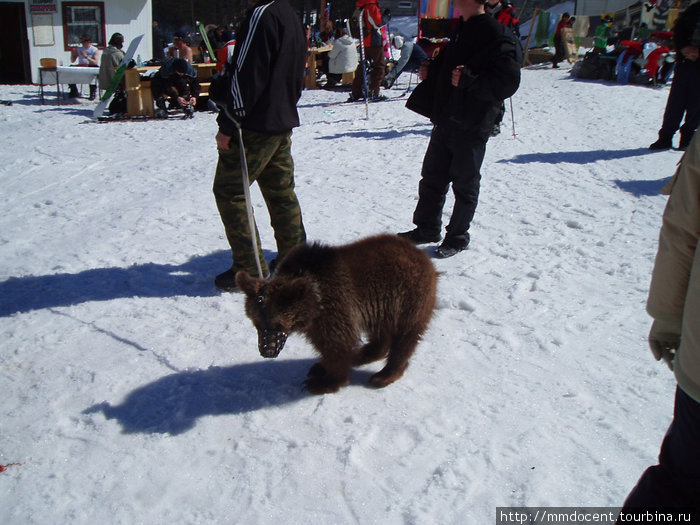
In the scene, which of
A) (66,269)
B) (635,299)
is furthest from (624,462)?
(66,269)

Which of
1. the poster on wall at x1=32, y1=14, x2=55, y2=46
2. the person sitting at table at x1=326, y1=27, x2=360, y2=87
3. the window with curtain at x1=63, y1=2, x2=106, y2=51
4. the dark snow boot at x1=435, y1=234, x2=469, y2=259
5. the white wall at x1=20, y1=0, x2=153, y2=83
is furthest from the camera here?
the window with curtain at x1=63, y1=2, x2=106, y2=51

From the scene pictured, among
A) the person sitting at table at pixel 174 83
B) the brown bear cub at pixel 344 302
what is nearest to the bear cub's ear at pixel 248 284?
the brown bear cub at pixel 344 302

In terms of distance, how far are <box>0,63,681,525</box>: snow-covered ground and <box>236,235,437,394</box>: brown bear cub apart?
20 cm

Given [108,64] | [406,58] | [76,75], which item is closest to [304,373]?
[108,64]

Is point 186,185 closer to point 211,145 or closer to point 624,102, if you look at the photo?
point 211,145

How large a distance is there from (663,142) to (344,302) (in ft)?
24.9

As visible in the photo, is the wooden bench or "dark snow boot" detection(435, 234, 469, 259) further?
the wooden bench

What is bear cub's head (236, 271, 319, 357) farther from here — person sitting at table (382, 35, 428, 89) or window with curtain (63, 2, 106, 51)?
window with curtain (63, 2, 106, 51)

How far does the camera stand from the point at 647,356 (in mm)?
3357

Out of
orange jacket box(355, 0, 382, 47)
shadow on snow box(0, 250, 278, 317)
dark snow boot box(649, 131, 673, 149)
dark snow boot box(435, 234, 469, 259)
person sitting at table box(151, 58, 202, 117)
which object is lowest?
shadow on snow box(0, 250, 278, 317)

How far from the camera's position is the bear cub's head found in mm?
2738

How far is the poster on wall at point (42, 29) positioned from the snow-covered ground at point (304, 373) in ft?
52.1

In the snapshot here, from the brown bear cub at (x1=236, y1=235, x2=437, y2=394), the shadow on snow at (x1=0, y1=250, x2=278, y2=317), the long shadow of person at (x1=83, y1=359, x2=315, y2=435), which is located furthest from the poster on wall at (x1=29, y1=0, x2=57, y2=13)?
the brown bear cub at (x1=236, y1=235, x2=437, y2=394)

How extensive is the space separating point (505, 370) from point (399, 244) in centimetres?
100
